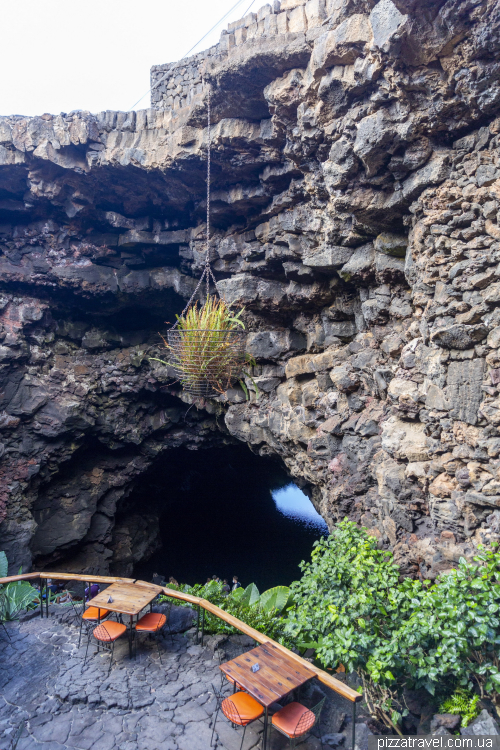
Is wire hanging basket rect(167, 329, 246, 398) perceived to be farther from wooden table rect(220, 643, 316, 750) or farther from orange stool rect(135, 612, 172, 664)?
wooden table rect(220, 643, 316, 750)

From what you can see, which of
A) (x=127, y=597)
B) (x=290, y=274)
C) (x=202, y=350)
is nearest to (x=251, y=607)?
(x=127, y=597)

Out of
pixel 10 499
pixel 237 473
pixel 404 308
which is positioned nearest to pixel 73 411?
pixel 10 499

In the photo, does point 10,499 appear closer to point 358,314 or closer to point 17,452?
point 17,452

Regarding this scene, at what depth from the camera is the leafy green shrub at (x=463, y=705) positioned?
282cm

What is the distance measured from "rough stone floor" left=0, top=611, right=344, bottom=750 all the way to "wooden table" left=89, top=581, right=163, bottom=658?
0.40m

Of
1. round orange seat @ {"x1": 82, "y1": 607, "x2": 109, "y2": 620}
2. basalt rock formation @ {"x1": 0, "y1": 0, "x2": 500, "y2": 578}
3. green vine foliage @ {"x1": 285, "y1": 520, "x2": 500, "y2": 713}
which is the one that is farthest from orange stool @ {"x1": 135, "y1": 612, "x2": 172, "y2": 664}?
basalt rock formation @ {"x1": 0, "y1": 0, "x2": 500, "y2": 578}

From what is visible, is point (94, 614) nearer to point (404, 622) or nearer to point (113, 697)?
point (113, 697)

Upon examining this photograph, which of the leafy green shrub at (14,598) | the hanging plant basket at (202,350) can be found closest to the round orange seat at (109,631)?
the leafy green shrub at (14,598)

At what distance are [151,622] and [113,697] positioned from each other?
2.43ft

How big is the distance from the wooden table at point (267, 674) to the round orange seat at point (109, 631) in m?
1.44

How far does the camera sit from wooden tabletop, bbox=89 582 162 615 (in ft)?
13.6

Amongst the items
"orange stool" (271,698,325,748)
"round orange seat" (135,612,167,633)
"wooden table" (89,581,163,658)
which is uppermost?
"wooden table" (89,581,163,658)

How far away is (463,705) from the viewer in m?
2.89

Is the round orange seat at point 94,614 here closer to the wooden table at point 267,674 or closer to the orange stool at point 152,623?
the orange stool at point 152,623
